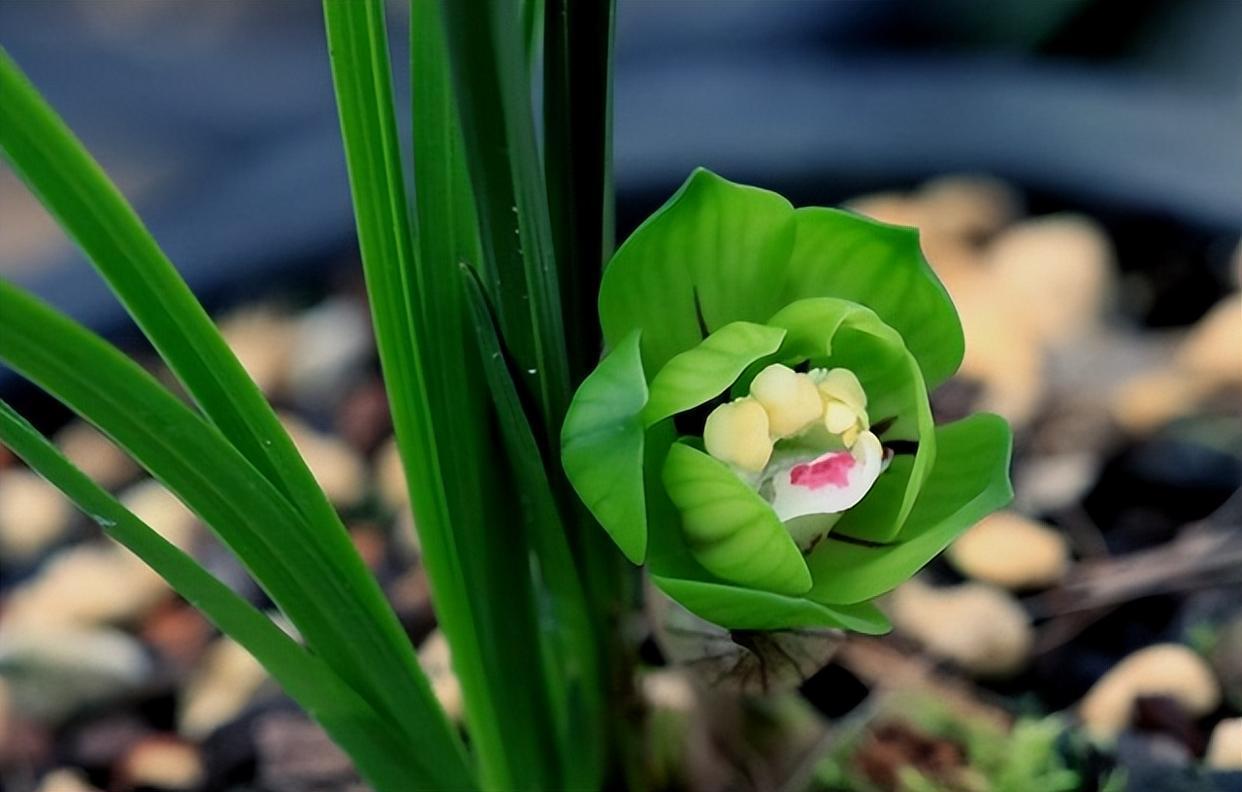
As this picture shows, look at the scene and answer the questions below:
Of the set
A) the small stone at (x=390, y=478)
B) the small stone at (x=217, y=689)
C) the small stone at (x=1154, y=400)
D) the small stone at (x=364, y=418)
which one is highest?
the small stone at (x=364, y=418)

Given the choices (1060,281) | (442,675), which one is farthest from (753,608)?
(1060,281)

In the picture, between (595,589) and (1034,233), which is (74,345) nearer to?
(595,589)

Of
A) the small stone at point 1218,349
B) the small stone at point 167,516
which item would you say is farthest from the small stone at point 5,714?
the small stone at point 1218,349

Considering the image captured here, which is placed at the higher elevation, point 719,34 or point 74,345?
point 74,345

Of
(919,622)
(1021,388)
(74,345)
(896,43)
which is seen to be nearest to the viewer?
(74,345)

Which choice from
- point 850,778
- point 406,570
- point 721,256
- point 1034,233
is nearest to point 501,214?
point 721,256

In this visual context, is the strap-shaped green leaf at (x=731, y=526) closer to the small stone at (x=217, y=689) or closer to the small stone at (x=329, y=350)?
the small stone at (x=217, y=689)
